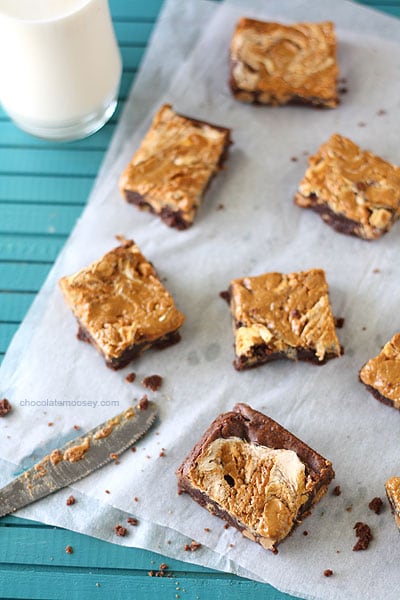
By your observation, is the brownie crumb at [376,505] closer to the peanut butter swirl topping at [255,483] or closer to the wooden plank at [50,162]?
the peanut butter swirl topping at [255,483]

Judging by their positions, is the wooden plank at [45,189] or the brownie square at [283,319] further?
the wooden plank at [45,189]

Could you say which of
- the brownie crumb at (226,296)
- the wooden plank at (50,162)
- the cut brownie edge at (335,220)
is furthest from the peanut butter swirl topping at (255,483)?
the wooden plank at (50,162)

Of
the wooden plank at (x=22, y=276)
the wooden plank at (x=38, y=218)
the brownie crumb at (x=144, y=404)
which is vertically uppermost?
the wooden plank at (x=38, y=218)

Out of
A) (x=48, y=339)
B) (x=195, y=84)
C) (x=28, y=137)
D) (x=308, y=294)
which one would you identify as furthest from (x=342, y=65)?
(x=48, y=339)

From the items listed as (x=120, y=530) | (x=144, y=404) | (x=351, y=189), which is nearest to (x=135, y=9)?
(x=351, y=189)

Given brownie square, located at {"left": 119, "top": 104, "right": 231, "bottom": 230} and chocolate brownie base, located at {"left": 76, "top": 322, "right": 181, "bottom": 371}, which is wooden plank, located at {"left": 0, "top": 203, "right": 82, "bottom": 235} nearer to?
brownie square, located at {"left": 119, "top": 104, "right": 231, "bottom": 230}

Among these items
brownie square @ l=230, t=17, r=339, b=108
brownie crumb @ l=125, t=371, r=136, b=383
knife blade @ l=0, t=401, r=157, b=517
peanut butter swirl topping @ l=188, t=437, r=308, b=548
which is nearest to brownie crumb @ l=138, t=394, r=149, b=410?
knife blade @ l=0, t=401, r=157, b=517

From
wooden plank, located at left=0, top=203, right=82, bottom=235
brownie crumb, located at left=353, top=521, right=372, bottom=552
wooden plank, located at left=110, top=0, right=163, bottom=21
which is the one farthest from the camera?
wooden plank, located at left=110, top=0, right=163, bottom=21
